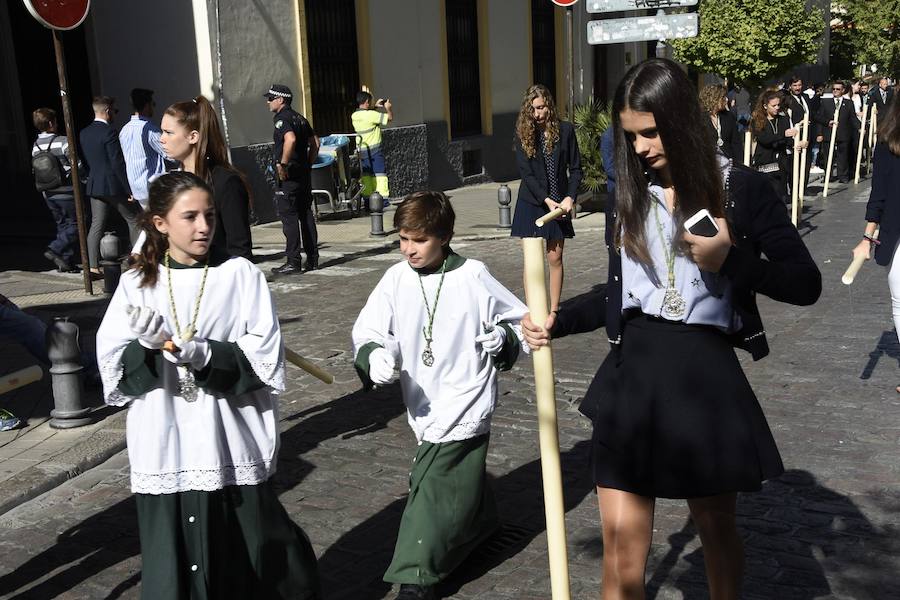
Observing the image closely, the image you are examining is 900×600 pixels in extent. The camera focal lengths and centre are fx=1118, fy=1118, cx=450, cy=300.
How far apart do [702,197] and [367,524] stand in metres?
2.64

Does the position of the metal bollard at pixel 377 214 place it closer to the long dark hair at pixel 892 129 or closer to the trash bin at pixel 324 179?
the trash bin at pixel 324 179

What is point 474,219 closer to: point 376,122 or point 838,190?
point 376,122

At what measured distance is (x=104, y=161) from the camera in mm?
11734

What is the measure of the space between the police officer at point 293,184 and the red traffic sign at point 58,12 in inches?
88.2

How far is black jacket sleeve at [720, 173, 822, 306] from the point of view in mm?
2998

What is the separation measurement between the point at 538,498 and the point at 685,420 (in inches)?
90.3

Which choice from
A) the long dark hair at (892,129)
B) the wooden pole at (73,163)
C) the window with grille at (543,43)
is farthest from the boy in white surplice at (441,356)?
the window with grille at (543,43)

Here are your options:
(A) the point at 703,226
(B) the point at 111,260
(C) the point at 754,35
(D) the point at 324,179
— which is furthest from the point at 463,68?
(A) the point at 703,226

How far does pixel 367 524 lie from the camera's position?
5039 mm

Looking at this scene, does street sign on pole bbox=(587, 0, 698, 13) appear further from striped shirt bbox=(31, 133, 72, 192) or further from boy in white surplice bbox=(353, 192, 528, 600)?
boy in white surplice bbox=(353, 192, 528, 600)

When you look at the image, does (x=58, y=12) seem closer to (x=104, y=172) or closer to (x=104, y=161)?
(x=104, y=161)

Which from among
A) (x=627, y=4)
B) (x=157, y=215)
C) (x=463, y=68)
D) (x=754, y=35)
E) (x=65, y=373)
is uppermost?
(x=627, y=4)

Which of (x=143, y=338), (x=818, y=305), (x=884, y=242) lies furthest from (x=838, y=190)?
(x=143, y=338)

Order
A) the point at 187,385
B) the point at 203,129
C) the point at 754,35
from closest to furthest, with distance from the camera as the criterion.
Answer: the point at 187,385 → the point at 203,129 → the point at 754,35
